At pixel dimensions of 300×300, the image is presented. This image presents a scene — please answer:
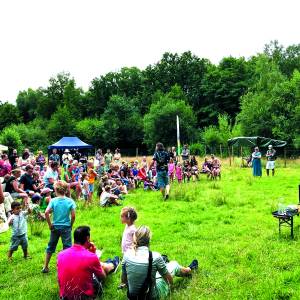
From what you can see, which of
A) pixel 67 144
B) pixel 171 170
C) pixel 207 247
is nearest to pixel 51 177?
pixel 207 247

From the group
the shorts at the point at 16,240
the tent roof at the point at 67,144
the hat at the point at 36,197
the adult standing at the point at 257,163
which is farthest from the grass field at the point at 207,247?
the tent roof at the point at 67,144

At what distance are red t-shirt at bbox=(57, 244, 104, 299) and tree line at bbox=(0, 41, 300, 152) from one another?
27307 mm

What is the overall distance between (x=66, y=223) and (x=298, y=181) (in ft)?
43.2

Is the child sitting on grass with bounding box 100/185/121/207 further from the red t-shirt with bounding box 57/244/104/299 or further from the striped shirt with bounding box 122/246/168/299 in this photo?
the striped shirt with bounding box 122/246/168/299

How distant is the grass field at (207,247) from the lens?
17.6 ft

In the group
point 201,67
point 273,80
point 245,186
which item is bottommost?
point 245,186

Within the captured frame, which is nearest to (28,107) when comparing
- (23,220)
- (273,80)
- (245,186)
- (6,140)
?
(6,140)

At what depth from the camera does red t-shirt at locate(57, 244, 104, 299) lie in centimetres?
471

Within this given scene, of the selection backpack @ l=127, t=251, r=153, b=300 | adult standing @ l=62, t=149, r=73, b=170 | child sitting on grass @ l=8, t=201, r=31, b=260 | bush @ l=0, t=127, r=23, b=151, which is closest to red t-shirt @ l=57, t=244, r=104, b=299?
backpack @ l=127, t=251, r=153, b=300

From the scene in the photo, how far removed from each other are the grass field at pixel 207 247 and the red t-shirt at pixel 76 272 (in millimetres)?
579

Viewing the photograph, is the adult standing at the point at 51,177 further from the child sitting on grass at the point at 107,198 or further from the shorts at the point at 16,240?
the shorts at the point at 16,240

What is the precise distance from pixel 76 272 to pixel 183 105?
4368 cm

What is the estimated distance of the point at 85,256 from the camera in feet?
15.7

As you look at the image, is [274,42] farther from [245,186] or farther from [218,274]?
[218,274]
